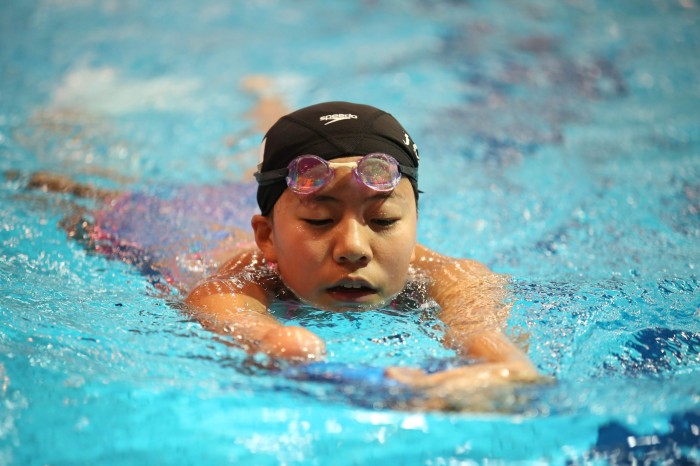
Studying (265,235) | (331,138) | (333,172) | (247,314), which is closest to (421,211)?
(265,235)

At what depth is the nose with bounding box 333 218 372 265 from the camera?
2605 mm

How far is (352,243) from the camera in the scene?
103 inches

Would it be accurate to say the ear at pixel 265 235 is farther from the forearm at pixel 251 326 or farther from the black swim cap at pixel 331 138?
the forearm at pixel 251 326

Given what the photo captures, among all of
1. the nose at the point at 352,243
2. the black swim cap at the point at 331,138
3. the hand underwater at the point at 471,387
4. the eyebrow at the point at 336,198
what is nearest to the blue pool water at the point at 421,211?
the hand underwater at the point at 471,387

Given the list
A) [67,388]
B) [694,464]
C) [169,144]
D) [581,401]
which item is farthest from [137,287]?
[169,144]

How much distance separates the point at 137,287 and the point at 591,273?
2061 mm

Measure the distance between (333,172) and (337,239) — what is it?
24 centimetres

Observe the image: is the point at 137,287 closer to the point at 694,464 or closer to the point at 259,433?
the point at 259,433

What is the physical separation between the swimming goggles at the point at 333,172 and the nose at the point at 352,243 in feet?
0.49

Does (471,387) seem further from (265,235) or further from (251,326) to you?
(265,235)

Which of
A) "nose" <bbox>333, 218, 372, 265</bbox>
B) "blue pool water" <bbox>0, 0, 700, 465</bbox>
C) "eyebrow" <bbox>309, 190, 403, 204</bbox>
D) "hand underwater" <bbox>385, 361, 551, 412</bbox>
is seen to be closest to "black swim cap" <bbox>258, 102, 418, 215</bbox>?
"eyebrow" <bbox>309, 190, 403, 204</bbox>

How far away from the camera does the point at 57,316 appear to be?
2.82m

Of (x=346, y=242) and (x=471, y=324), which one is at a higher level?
(x=346, y=242)

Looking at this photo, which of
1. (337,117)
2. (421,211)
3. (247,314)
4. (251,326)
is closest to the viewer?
(251,326)
